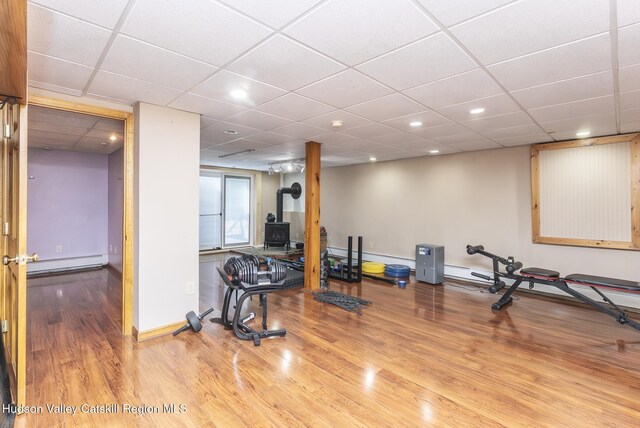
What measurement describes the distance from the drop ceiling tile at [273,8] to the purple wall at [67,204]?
6207mm

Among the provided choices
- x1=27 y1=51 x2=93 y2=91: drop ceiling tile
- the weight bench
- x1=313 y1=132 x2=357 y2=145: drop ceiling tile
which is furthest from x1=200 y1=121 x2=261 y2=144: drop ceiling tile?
the weight bench

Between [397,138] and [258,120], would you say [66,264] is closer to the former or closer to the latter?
[258,120]

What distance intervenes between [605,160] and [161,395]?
586cm

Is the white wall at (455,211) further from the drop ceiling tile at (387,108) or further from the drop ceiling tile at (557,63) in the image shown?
the drop ceiling tile at (557,63)

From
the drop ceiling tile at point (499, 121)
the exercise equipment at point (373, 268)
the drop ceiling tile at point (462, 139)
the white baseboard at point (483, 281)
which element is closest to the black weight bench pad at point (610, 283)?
the white baseboard at point (483, 281)

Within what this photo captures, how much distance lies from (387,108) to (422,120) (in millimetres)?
661

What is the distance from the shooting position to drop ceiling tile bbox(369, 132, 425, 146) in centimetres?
433

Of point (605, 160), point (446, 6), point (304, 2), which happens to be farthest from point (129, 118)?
point (605, 160)

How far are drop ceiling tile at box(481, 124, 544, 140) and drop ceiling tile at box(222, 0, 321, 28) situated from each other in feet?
11.0

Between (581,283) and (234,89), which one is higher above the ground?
(234,89)

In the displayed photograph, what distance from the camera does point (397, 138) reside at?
453 centimetres

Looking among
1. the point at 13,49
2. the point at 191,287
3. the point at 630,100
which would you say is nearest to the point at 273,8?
the point at 13,49

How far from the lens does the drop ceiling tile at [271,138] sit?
4.43 m

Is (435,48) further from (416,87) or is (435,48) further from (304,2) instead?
(304,2)
